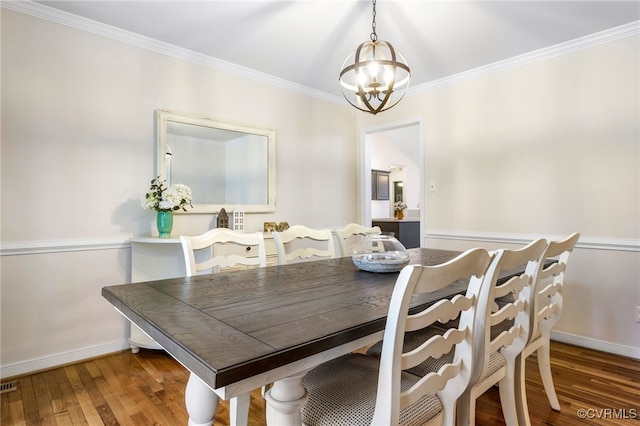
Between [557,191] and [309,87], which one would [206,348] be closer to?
[557,191]

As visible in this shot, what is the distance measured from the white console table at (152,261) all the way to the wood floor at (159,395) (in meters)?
0.13

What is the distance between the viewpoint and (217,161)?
10.2 ft

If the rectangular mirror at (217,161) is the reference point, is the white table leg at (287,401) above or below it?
below

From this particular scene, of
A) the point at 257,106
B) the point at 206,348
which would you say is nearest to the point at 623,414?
the point at 206,348

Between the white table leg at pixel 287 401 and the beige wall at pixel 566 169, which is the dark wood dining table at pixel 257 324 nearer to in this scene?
the white table leg at pixel 287 401

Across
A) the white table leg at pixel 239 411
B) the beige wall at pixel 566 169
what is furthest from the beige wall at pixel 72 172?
the beige wall at pixel 566 169

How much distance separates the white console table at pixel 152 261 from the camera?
2.46 metres

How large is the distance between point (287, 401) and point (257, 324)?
0.70 feet

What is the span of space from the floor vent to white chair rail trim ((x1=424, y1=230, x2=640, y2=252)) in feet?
11.3

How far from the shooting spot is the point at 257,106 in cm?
336

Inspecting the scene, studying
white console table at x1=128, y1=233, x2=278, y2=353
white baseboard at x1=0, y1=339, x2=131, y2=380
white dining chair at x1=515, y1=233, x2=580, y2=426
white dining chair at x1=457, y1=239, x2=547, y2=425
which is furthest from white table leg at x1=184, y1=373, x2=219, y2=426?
white baseboard at x1=0, y1=339, x2=131, y2=380

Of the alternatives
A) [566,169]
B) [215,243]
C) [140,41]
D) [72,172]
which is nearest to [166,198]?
[72,172]

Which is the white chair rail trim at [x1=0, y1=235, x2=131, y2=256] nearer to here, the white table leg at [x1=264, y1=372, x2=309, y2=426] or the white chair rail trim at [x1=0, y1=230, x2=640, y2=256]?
the white chair rail trim at [x1=0, y1=230, x2=640, y2=256]

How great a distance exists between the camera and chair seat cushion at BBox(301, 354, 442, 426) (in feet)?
3.27
